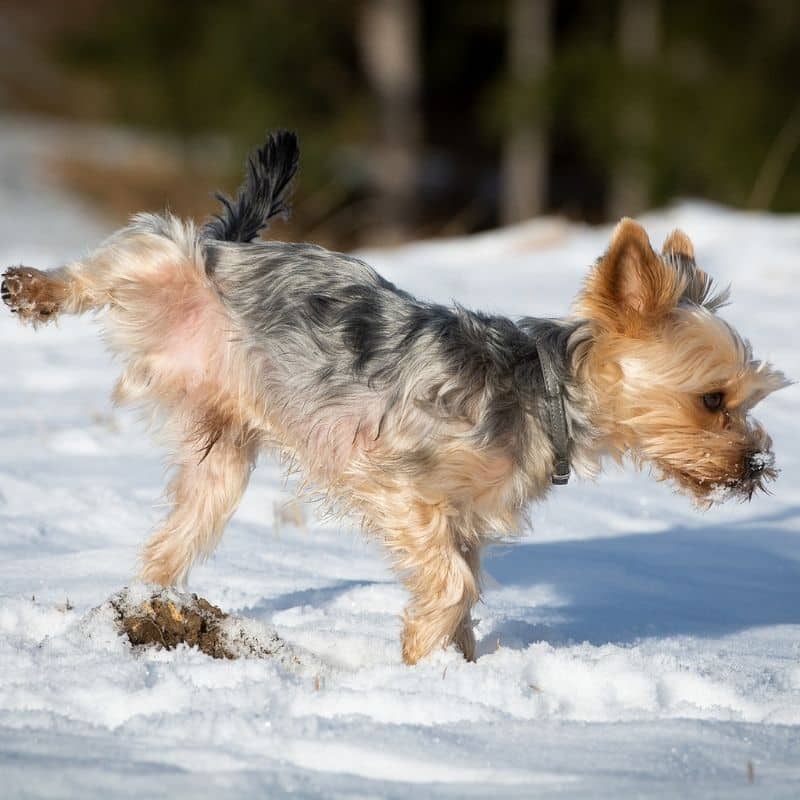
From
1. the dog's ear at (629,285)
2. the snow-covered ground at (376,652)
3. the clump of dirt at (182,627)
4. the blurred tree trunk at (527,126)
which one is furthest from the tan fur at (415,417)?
the blurred tree trunk at (527,126)

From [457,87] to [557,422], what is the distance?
20.1 m

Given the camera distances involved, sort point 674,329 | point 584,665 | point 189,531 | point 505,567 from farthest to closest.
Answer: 1. point 505,567
2. point 189,531
3. point 674,329
4. point 584,665

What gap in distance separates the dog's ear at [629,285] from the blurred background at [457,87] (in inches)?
486

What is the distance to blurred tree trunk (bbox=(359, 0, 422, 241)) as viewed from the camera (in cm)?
1875

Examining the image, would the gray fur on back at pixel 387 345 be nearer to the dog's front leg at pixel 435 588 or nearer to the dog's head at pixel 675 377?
the dog's head at pixel 675 377

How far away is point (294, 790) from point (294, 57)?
17.8 m

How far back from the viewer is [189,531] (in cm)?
445

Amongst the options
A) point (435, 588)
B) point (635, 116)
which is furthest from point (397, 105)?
point (435, 588)

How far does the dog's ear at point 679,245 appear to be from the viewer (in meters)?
4.32

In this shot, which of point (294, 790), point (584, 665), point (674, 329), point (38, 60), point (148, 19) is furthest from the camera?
point (38, 60)


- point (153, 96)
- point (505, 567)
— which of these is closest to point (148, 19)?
point (153, 96)

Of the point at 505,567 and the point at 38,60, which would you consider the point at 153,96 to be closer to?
the point at 38,60

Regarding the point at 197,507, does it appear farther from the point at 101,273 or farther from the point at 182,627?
the point at 101,273

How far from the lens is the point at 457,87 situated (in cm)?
2328
